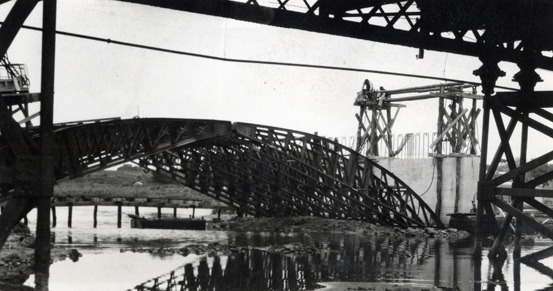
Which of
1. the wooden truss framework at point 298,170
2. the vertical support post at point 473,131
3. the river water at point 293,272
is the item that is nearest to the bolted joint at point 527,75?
the river water at point 293,272

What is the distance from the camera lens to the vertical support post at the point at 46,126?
26.0 feet

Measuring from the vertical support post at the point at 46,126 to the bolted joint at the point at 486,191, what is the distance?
10.0m

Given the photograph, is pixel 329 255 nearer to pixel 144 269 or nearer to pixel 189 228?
pixel 144 269

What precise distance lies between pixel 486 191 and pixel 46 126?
34.0 feet

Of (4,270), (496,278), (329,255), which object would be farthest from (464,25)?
(4,270)

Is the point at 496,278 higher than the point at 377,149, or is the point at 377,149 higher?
the point at 377,149

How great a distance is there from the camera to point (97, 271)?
13883mm

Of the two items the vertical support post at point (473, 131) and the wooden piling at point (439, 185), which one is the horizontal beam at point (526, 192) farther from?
the vertical support post at point (473, 131)

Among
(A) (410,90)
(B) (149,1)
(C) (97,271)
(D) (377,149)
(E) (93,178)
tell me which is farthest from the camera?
(E) (93,178)

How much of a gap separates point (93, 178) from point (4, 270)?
65.0 m

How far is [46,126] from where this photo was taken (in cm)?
811

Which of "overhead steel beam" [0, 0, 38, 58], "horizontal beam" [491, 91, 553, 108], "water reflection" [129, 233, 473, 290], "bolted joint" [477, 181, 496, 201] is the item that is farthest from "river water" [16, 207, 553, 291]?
"overhead steel beam" [0, 0, 38, 58]

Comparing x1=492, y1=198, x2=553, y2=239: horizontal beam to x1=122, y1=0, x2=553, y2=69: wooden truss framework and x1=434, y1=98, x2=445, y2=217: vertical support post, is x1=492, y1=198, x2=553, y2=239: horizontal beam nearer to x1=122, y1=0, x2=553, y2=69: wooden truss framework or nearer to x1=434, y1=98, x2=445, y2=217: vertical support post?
x1=122, y1=0, x2=553, y2=69: wooden truss framework

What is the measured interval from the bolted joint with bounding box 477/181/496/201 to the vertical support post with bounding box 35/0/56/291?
395 inches
